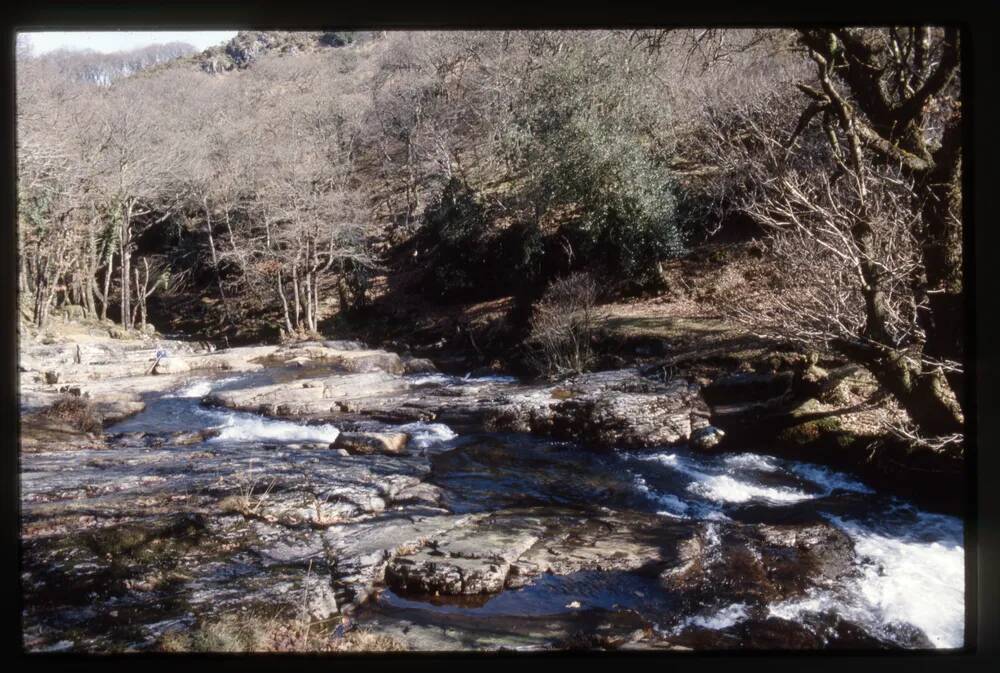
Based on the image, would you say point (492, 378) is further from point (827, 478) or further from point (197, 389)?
point (827, 478)

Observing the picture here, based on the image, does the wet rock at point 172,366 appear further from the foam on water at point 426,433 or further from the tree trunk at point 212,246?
the foam on water at point 426,433

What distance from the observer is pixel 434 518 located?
2666 millimetres

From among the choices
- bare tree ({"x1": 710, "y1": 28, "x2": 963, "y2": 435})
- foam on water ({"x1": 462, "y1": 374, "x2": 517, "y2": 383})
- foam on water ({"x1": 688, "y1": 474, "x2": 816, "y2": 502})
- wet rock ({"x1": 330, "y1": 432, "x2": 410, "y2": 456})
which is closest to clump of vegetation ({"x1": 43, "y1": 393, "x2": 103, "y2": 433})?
wet rock ({"x1": 330, "y1": 432, "x2": 410, "y2": 456})

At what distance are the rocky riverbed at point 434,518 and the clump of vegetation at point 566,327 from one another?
0.15m

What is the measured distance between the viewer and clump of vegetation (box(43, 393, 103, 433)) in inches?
95.7

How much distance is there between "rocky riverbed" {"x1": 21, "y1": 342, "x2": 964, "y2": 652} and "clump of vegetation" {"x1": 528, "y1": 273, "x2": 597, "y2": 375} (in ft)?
0.49

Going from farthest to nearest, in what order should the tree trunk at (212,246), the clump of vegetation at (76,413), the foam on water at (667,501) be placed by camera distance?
1. the tree trunk at (212,246)
2. the foam on water at (667,501)
3. the clump of vegetation at (76,413)

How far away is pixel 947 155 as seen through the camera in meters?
2.35

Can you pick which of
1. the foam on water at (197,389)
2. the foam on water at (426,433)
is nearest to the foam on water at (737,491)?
the foam on water at (426,433)

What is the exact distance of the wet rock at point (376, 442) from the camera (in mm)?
2855

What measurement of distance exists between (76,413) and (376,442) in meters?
1.33

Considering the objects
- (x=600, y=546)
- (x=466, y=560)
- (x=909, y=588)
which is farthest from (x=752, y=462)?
(x=466, y=560)

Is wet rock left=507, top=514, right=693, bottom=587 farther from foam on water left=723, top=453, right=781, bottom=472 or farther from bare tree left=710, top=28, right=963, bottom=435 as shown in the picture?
bare tree left=710, top=28, right=963, bottom=435

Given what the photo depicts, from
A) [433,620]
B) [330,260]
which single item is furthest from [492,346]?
[433,620]
